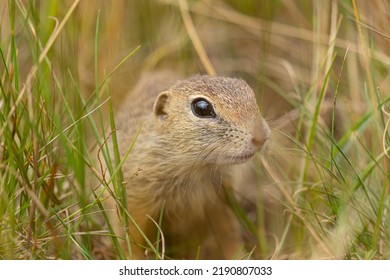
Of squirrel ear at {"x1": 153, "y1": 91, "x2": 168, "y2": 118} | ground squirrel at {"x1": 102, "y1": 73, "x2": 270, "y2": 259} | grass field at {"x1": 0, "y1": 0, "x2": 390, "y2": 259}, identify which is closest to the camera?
grass field at {"x1": 0, "y1": 0, "x2": 390, "y2": 259}

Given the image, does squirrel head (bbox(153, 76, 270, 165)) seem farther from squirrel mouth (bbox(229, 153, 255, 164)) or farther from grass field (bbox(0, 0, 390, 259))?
grass field (bbox(0, 0, 390, 259))

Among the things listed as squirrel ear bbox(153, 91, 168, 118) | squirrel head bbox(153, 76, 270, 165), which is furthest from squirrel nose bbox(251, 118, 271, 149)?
squirrel ear bbox(153, 91, 168, 118)

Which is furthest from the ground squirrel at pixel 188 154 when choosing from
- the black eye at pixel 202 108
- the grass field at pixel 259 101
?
the grass field at pixel 259 101

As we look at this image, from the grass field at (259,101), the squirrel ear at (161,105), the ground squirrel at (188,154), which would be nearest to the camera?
the grass field at (259,101)

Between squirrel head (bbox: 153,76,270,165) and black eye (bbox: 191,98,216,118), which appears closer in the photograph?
squirrel head (bbox: 153,76,270,165)

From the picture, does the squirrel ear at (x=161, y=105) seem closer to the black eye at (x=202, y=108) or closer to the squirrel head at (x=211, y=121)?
the squirrel head at (x=211, y=121)

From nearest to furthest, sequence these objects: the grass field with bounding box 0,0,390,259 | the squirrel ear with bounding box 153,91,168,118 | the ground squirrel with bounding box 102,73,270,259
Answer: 1. the grass field with bounding box 0,0,390,259
2. the ground squirrel with bounding box 102,73,270,259
3. the squirrel ear with bounding box 153,91,168,118

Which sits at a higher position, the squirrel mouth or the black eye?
the black eye

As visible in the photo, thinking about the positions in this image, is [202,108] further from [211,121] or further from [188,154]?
[188,154]
